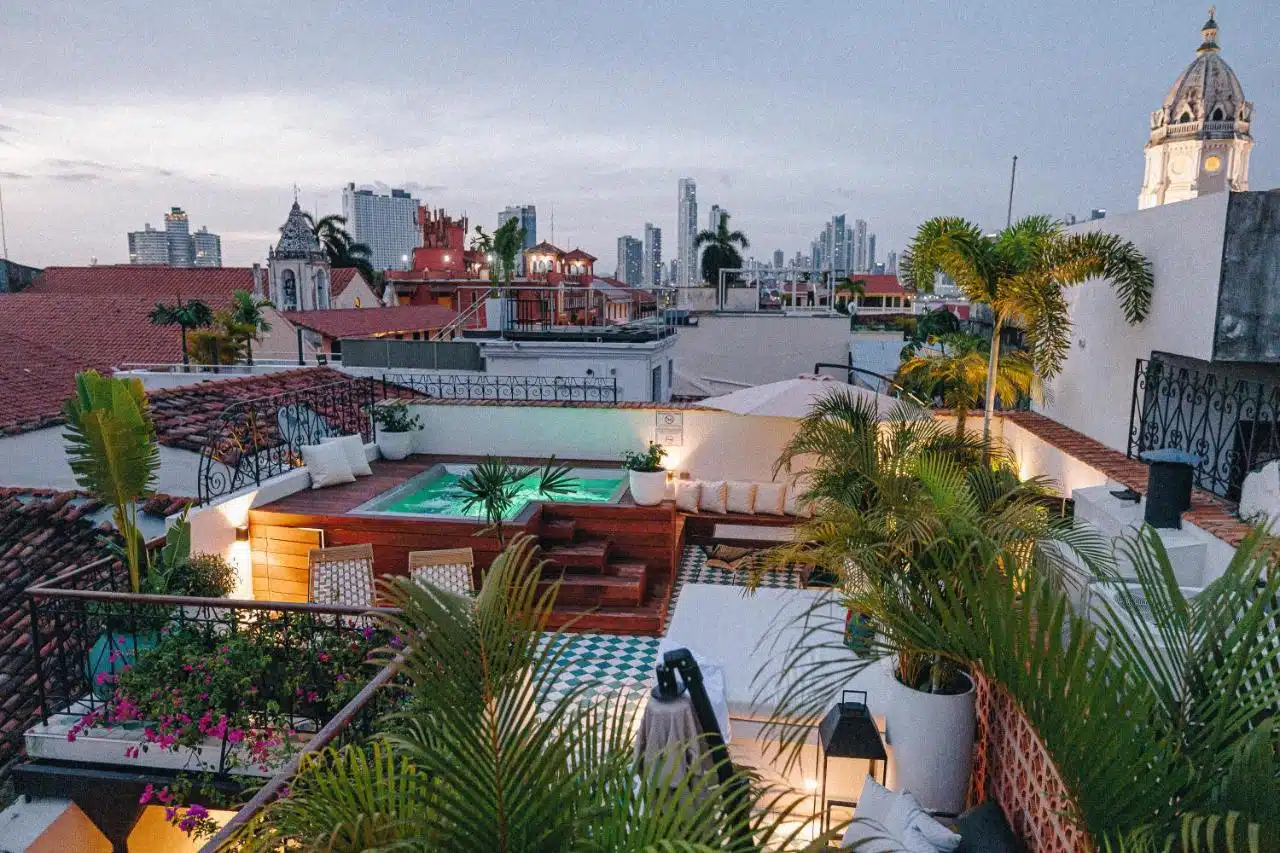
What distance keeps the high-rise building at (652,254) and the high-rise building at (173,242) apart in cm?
6922

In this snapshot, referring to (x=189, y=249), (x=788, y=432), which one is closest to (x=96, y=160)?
(x=788, y=432)

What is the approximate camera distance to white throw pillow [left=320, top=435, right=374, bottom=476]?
377 inches

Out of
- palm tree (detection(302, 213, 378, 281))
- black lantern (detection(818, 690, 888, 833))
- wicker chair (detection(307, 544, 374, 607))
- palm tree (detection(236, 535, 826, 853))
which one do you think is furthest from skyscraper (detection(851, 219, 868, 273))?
palm tree (detection(236, 535, 826, 853))

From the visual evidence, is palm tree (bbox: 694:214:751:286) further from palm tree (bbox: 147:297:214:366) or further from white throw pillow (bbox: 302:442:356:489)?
white throw pillow (bbox: 302:442:356:489)

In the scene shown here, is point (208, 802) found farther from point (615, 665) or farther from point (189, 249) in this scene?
point (189, 249)

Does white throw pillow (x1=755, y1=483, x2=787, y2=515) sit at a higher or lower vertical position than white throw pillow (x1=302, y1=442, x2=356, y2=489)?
lower

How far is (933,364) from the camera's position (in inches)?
325

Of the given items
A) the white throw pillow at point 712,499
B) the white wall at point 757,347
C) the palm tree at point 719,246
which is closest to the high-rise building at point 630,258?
the palm tree at point 719,246

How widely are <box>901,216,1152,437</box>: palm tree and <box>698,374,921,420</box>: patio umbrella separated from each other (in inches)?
56.1

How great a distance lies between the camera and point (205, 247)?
10131 cm

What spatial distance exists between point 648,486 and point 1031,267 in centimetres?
474

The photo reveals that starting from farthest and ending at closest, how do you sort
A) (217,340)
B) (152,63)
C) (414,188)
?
(414,188) < (217,340) < (152,63)

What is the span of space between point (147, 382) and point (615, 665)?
39.3 feet

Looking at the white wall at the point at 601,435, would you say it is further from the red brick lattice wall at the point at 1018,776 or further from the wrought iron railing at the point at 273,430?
the red brick lattice wall at the point at 1018,776
